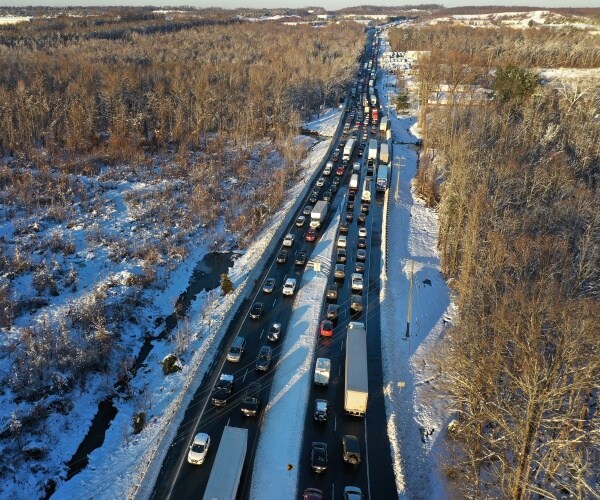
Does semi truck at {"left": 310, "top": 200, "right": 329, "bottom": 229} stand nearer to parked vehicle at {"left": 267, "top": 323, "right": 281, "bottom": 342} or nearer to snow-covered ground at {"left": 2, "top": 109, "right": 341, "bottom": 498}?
snow-covered ground at {"left": 2, "top": 109, "right": 341, "bottom": 498}

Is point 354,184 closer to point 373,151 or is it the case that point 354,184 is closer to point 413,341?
point 373,151

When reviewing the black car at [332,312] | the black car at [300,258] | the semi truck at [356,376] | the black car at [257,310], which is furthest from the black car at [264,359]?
the black car at [300,258]

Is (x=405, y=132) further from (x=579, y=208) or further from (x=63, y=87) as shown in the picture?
(x=63, y=87)

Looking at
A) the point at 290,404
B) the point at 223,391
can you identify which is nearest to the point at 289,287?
the point at 290,404

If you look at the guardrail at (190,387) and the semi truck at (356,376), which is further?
the semi truck at (356,376)

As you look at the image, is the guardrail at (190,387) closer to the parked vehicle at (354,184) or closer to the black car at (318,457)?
the black car at (318,457)

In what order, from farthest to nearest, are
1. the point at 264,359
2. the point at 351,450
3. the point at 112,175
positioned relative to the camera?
the point at 112,175 → the point at 264,359 → the point at 351,450
